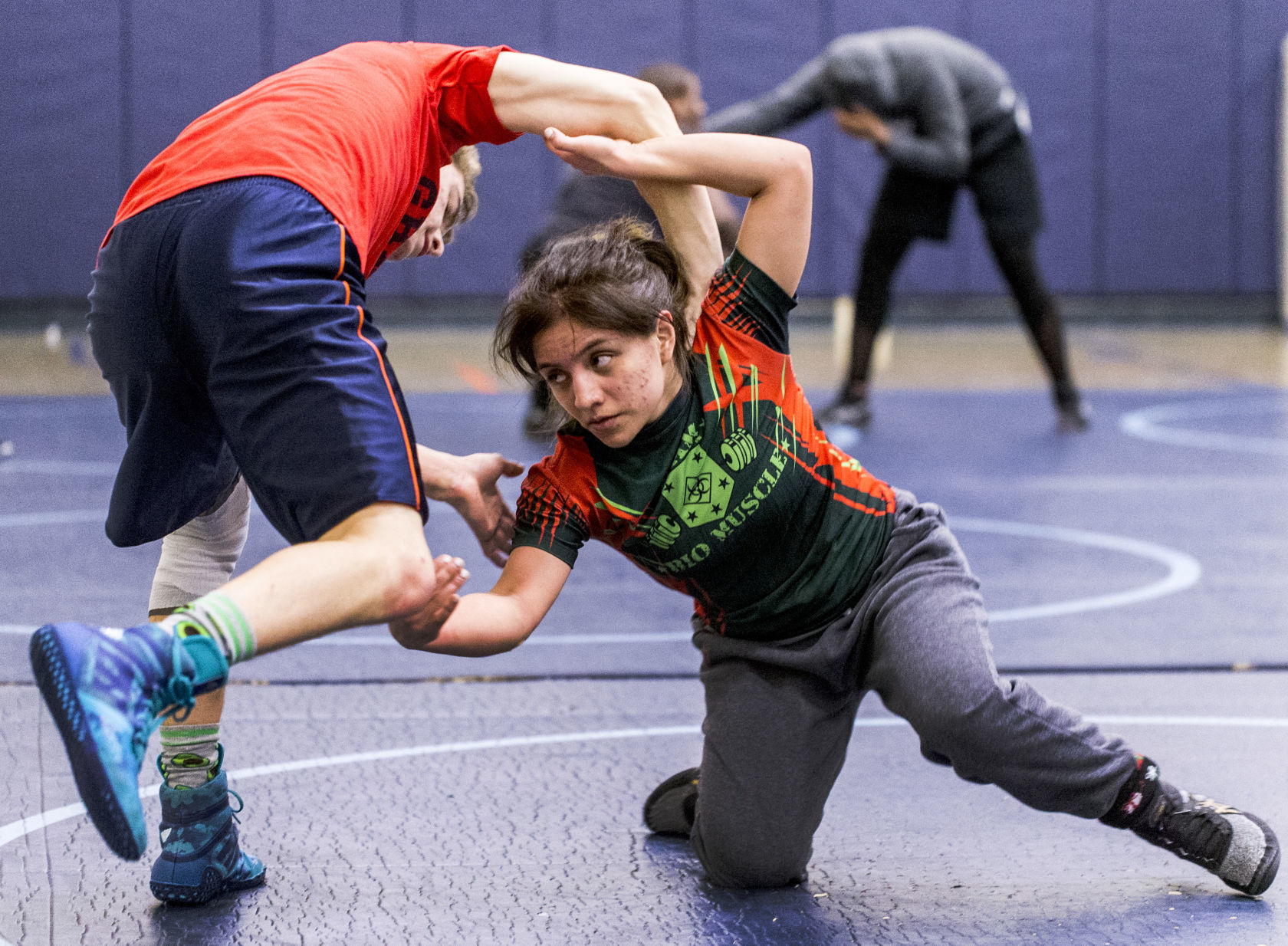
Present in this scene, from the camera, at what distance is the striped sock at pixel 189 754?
2.05 metres

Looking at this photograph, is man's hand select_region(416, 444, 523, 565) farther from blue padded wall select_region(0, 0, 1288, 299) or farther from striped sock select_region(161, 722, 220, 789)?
blue padded wall select_region(0, 0, 1288, 299)

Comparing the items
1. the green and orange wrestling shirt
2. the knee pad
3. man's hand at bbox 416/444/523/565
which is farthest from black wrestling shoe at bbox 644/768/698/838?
the knee pad

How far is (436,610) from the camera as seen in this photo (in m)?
1.72

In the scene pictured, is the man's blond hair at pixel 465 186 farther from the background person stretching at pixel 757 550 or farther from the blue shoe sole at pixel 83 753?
the blue shoe sole at pixel 83 753

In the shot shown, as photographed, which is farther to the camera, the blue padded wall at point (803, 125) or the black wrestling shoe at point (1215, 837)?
the blue padded wall at point (803, 125)

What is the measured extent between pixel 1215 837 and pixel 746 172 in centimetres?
110

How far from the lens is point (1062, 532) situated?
14.8ft

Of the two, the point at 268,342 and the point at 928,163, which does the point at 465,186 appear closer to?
the point at 268,342

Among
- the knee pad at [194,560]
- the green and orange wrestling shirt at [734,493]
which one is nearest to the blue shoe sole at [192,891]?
the knee pad at [194,560]

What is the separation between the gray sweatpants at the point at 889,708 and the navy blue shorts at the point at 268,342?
0.72m

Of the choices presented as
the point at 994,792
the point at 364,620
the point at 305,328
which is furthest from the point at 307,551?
the point at 994,792

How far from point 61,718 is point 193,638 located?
5.6 inches

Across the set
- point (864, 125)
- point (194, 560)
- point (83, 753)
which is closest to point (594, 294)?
point (194, 560)

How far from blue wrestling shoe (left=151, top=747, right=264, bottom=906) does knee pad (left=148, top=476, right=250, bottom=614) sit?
0.22 m
